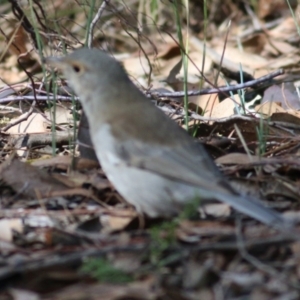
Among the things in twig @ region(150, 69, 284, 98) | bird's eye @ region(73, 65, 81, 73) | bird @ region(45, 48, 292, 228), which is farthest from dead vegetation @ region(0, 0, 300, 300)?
bird's eye @ region(73, 65, 81, 73)

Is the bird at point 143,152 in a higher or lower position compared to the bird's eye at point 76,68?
lower

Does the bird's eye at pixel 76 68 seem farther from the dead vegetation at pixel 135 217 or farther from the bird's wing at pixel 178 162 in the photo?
the bird's wing at pixel 178 162

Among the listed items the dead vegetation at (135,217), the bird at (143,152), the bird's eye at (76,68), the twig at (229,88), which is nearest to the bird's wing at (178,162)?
the bird at (143,152)

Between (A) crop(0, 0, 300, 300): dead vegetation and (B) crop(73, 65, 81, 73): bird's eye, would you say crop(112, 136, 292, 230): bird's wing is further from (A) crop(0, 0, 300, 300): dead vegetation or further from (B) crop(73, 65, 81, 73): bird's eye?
(B) crop(73, 65, 81, 73): bird's eye

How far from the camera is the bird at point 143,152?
390 cm

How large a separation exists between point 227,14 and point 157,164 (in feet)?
22.8

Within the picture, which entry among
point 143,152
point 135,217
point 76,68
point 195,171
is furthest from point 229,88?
point 135,217

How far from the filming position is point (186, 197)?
13.1 feet

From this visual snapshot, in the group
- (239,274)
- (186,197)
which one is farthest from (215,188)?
(239,274)

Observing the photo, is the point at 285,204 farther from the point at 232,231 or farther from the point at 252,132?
the point at 252,132

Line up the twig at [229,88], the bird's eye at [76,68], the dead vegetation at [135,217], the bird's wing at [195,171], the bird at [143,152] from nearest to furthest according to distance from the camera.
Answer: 1. the dead vegetation at [135,217]
2. the bird's wing at [195,171]
3. the bird at [143,152]
4. the bird's eye at [76,68]
5. the twig at [229,88]

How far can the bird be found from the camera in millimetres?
3902

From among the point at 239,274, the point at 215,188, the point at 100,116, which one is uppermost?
the point at 100,116

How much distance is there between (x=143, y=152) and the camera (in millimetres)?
4152
